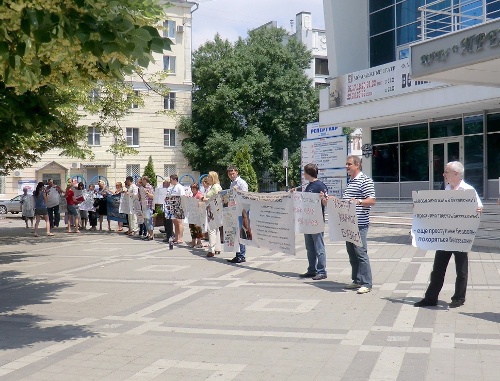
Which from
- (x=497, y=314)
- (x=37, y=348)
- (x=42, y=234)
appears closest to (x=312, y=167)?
(x=497, y=314)

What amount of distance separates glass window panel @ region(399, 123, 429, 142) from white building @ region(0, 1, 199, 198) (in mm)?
23602

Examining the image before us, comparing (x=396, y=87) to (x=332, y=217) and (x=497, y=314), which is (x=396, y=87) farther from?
(x=497, y=314)

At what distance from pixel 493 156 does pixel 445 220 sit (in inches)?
658

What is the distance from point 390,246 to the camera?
51.0ft

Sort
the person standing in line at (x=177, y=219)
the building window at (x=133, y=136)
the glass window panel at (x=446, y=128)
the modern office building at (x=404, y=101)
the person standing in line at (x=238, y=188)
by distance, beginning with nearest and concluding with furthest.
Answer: the person standing in line at (x=238, y=188), the person standing in line at (x=177, y=219), the modern office building at (x=404, y=101), the glass window panel at (x=446, y=128), the building window at (x=133, y=136)

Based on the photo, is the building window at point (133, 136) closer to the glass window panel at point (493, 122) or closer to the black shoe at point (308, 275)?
the glass window panel at point (493, 122)

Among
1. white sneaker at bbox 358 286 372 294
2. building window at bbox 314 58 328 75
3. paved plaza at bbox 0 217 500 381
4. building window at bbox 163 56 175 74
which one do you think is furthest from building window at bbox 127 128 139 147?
white sneaker at bbox 358 286 372 294

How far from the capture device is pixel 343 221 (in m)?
9.64

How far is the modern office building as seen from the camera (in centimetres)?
2327

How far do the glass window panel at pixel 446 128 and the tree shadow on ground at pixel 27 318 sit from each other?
18169mm

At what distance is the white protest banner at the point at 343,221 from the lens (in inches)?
364

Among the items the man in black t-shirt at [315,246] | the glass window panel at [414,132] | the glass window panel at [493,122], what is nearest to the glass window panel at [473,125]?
the glass window panel at [493,122]

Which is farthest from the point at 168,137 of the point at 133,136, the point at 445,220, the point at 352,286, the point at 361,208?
the point at 445,220

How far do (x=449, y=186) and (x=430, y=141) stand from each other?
18673 mm
